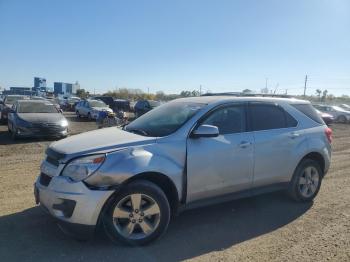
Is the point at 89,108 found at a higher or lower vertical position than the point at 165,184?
lower

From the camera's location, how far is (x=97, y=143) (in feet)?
14.6

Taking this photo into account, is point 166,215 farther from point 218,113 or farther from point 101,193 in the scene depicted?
point 218,113

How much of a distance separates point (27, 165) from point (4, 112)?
446 inches

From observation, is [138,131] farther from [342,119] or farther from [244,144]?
[342,119]

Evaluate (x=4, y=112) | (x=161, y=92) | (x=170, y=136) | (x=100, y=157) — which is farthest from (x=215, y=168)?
(x=161, y=92)

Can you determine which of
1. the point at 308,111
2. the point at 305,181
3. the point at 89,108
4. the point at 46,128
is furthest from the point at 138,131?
the point at 89,108

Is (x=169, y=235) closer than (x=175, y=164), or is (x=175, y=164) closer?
(x=175, y=164)

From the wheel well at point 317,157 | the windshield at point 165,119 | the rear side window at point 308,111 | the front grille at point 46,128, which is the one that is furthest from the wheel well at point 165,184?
the front grille at point 46,128

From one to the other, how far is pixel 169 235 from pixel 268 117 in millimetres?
2380

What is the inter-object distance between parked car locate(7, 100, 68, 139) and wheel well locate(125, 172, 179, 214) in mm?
9609

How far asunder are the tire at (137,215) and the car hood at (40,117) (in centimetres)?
993

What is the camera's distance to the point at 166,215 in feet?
14.5

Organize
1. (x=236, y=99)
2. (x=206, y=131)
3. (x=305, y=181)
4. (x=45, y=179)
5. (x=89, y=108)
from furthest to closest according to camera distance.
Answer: (x=89, y=108)
(x=305, y=181)
(x=236, y=99)
(x=206, y=131)
(x=45, y=179)

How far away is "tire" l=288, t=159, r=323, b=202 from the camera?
6.01 m
